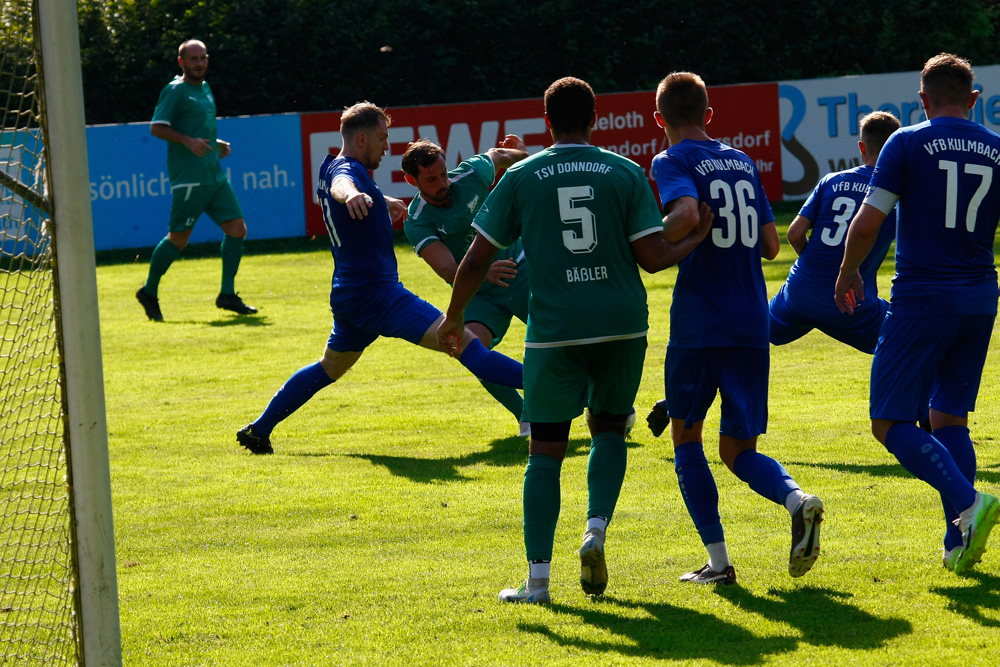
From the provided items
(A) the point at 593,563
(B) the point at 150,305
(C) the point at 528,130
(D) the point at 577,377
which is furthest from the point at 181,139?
(A) the point at 593,563

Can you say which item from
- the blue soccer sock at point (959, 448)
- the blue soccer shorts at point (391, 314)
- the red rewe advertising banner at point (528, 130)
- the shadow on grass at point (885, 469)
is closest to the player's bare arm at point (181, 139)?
the blue soccer shorts at point (391, 314)

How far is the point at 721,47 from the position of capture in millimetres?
27094

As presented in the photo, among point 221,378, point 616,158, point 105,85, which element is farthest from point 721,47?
point 616,158

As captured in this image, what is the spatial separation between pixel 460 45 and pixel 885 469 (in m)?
21.1

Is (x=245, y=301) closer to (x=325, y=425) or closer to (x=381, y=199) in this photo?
(x=325, y=425)

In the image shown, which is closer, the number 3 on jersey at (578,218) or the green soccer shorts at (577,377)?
the number 3 on jersey at (578,218)

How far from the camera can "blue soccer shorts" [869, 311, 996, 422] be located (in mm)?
4969

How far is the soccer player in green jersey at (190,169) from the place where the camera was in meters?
12.7

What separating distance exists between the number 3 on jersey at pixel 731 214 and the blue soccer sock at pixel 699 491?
0.80 meters

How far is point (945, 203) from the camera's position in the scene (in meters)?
4.93

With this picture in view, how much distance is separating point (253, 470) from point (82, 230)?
380cm

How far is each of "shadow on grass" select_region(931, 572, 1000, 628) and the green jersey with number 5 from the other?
1.47 metres

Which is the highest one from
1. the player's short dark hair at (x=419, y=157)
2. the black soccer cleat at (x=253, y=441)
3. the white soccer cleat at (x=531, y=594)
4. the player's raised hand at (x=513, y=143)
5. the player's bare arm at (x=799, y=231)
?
Answer: the player's raised hand at (x=513, y=143)

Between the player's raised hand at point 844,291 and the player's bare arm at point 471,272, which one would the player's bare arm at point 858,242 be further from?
the player's bare arm at point 471,272
